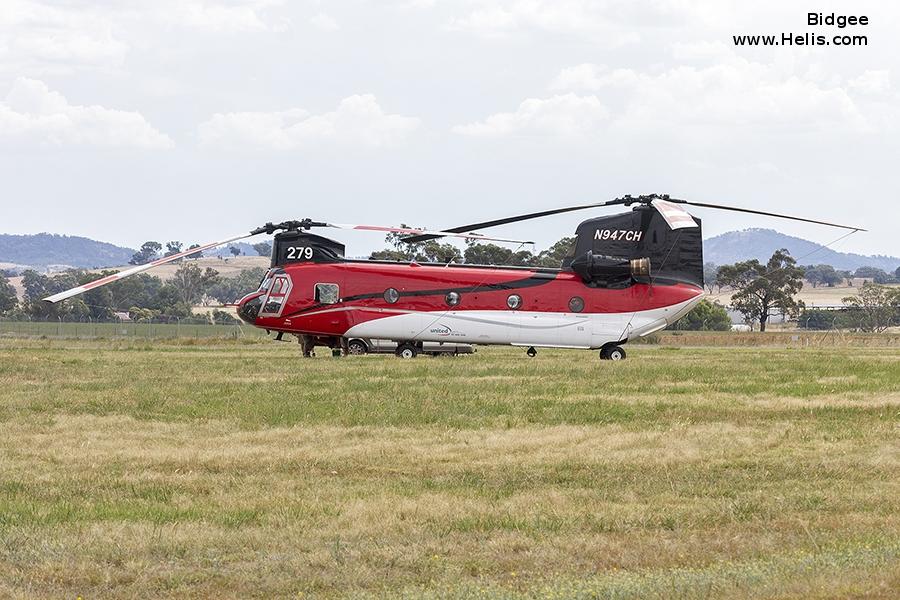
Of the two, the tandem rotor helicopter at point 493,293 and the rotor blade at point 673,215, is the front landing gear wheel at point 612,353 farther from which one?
the rotor blade at point 673,215

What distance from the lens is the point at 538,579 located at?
403 inches

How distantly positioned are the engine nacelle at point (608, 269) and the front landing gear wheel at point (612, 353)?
83.4 inches

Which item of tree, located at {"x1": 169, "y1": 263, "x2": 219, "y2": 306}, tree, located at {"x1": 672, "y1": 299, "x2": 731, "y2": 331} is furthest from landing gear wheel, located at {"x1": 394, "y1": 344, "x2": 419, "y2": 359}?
tree, located at {"x1": 169, "y1": 263, "x2": 219, "y2": 306}

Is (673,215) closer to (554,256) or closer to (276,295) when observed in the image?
(276,295)

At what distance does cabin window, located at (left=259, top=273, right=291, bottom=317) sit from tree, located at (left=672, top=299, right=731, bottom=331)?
7610cm

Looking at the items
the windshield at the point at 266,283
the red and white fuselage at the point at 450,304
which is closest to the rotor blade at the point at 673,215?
the red and white fuselage at the point at 450,304

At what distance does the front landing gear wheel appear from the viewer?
3984 cm

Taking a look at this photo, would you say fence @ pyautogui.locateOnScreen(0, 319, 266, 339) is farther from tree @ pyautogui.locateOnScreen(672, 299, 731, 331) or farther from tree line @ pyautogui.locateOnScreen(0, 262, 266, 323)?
tree @ pyautogui.locateOnScreen(672, 299, 731, 331)

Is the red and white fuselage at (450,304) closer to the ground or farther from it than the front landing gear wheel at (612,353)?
farther from it

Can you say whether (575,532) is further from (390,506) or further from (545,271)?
(545,271)

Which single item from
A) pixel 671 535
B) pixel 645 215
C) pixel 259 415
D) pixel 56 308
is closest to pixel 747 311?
pixel 56 308

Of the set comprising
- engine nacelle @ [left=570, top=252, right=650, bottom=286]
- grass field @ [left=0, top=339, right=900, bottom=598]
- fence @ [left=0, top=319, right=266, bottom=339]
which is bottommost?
grass field @ [left=0, top=339, right=900, bottom=598]

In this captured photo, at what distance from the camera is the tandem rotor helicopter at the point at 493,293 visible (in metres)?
38.8

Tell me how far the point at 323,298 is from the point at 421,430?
1921cm
